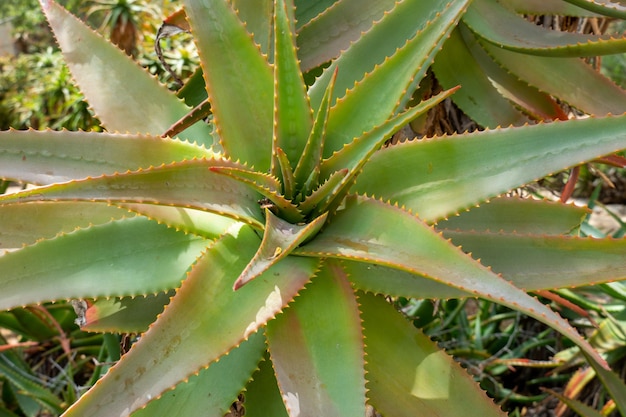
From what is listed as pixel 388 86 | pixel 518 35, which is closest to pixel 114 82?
pixel 388 86

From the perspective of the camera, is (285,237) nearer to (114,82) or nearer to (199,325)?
(199,325)

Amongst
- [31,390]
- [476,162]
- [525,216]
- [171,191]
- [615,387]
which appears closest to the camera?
[171,191]

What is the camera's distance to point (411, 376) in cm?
69

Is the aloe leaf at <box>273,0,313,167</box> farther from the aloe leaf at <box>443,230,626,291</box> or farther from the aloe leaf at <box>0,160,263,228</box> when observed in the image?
the aloe leaf at <box>443,230,626,291</box>

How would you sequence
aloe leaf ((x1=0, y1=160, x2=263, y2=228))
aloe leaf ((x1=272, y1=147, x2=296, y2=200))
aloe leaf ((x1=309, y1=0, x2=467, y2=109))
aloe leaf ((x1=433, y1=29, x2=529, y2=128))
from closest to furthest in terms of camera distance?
aloe leaf ((x1=0, y1=160, x2=263, y2=228))
aloe leaf ((x1=272, y1=147, x2=296, y2=200))
aloe leaf ((x1=309, y1=0, x2=467, y2=109))
aloe leaf ((x1=433, y1=29, x2=529, y2=128))

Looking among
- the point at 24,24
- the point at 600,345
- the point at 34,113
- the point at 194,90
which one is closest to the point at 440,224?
the point at 194,90

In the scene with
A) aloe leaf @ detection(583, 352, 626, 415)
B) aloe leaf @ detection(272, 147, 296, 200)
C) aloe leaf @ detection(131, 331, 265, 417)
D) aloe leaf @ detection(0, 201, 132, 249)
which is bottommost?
aloe leaf @ detection(583, 352, 626, 415)

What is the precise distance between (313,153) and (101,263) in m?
0.26

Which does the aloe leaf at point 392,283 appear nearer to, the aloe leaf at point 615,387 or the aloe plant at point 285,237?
the aloe plant at point 285,237

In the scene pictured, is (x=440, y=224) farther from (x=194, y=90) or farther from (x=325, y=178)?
(x=194, y=90)

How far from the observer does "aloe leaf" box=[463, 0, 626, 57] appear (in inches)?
33.3

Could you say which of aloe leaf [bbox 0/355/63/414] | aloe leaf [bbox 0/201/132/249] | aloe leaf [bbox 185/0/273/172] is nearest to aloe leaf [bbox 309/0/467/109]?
aloe leaf [bbox 185/0/273/172]

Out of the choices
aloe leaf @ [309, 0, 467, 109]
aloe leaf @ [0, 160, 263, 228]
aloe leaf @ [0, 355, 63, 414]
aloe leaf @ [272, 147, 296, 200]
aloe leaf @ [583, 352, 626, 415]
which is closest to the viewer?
aloe leaf @ [0, 160, 263, 228]

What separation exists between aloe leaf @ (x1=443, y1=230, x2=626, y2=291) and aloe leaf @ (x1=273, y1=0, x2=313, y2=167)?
211 millimetres
